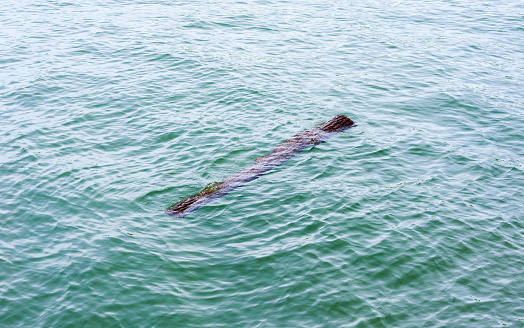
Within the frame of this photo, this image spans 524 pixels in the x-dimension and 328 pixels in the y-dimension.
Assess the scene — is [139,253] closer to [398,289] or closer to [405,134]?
[398,289]

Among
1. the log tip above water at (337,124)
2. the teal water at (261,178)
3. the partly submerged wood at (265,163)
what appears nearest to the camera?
the teal water at (261,178)

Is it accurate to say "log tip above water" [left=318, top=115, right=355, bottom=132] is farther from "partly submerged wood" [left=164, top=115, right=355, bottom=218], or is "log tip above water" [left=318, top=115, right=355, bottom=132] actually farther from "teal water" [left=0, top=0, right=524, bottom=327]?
"teal water" [left=0, top=0, right=524, bottom=327]

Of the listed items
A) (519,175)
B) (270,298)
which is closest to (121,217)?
(270,298)

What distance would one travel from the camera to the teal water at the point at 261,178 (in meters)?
9.79

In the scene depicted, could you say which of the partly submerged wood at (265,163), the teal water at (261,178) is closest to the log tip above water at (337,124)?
the partly submerged wood at (265,163)

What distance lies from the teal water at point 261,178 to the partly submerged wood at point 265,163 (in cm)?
30

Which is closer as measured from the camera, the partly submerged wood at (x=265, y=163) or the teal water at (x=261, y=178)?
the teal water at (x=261, y=178)

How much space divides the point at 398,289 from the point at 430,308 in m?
0.72

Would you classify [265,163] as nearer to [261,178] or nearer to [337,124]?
[261,178]

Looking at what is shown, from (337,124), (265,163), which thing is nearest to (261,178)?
(265,163)

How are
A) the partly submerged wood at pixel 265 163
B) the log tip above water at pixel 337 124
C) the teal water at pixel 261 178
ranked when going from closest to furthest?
the teal water at pixel 261 178 < the partly submerged wood at pixel 265 163 < the log tip above water at pixel 337 124

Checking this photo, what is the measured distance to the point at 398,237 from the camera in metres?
11.4

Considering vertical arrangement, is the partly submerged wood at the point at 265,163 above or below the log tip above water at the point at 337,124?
below

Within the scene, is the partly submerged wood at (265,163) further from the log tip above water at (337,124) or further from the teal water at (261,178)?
the teal water at (261,178)
